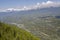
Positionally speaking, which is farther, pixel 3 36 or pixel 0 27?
pixel 0 27

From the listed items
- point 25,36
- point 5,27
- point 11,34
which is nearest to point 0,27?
point 5,27

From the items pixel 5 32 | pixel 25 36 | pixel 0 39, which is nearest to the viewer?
pixel 0 39

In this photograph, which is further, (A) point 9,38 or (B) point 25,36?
(B) point 25,36

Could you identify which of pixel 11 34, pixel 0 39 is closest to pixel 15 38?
pixel 11 34

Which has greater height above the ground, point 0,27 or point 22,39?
point 0,27

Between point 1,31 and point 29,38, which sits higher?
point 1,31

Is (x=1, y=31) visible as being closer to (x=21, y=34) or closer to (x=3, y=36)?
(x=3, y=36)

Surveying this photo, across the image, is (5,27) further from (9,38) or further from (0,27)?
(9,38)

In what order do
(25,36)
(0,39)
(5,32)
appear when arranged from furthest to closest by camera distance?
(25,36) < (5,32) < (0,39)
